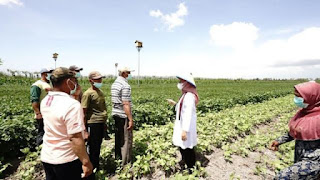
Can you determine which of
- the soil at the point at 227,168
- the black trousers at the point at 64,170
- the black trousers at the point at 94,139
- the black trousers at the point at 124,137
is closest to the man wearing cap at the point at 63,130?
the black trousers at the point at 64,170

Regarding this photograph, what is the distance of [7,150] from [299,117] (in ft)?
19.8

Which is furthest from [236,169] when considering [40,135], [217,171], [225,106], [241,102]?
[241,102]

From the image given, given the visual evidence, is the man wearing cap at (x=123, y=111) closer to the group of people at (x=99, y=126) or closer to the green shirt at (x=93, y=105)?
the group of people at (x=99, y=126)

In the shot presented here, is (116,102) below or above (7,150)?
above

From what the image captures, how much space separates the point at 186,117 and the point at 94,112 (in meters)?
1.73

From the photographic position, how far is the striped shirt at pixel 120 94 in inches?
166

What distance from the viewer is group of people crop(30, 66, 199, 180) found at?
91.5 inches

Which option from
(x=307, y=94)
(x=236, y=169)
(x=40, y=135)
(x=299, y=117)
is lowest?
(x=236, y=169)

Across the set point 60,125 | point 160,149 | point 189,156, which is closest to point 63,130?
point 60,125

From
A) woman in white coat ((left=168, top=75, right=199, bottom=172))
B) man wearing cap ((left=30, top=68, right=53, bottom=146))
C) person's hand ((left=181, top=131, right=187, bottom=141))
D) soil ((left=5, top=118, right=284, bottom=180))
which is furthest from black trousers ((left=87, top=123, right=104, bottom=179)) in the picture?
man wearing cap ((left=30, top=68, right=53, bottom=146))

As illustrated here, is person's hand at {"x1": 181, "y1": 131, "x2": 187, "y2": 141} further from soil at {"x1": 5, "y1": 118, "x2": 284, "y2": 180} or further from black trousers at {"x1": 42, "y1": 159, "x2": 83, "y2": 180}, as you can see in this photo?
black trousers at {"x1": 42, "y1": 159, "x2": 83, "y2": 180}

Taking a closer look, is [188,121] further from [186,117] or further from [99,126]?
[99,126]

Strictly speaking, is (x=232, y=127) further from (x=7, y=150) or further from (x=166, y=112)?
(x=7, y=150)

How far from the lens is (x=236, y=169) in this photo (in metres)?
4.64
